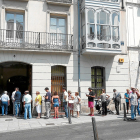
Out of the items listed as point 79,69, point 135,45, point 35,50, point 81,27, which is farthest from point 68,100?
point 135,45

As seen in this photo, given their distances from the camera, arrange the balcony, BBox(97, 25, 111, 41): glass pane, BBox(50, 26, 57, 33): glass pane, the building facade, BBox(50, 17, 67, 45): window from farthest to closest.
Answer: BBox(50, 26, 57, 33): glass pane, BBox(97, 25, 111, 41): glass pane, BBox(50, 17, 67, 45): window, the balcony, the building facade

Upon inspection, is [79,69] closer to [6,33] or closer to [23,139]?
[6,33]

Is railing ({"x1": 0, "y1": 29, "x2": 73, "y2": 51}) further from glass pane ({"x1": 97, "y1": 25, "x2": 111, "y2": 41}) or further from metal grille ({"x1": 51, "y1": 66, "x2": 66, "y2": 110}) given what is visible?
glass pane ({"x1": 97, "y1": 25, "x2": 111, "y2": 41})

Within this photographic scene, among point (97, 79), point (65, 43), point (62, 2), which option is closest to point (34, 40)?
point (65, 43)

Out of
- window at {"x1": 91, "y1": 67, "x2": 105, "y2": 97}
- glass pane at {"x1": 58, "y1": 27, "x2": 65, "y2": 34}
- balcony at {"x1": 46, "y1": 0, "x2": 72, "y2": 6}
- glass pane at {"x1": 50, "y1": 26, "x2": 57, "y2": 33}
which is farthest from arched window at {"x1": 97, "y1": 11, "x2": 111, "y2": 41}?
glass pane at {"x1": 50, "y1": 26, "x2": 57, "y2": 33}

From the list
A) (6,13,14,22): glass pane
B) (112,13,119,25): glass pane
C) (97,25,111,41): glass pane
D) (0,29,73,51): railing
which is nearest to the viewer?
(0,29,73,51): railing

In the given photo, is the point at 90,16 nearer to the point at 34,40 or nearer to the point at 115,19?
the point at 115,19

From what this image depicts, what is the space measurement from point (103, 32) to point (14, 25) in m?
6.12

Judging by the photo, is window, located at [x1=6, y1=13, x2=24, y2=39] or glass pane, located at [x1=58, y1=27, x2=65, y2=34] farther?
glass pane, located at [x1=58, y1=27, x2=65, y2=34]

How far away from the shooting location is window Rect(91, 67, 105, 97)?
15.7m

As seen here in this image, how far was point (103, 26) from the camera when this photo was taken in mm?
15234

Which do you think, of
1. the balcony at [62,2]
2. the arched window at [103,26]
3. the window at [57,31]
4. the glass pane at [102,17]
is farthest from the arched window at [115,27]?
the window at [57,31]

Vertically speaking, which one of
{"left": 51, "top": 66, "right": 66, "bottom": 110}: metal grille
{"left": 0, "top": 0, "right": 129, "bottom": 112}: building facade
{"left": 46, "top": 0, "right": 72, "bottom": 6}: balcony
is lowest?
{"left": 51, "top": 66, "right": 66, "bottom": 110}: metal grille

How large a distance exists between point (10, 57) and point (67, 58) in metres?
3.81
